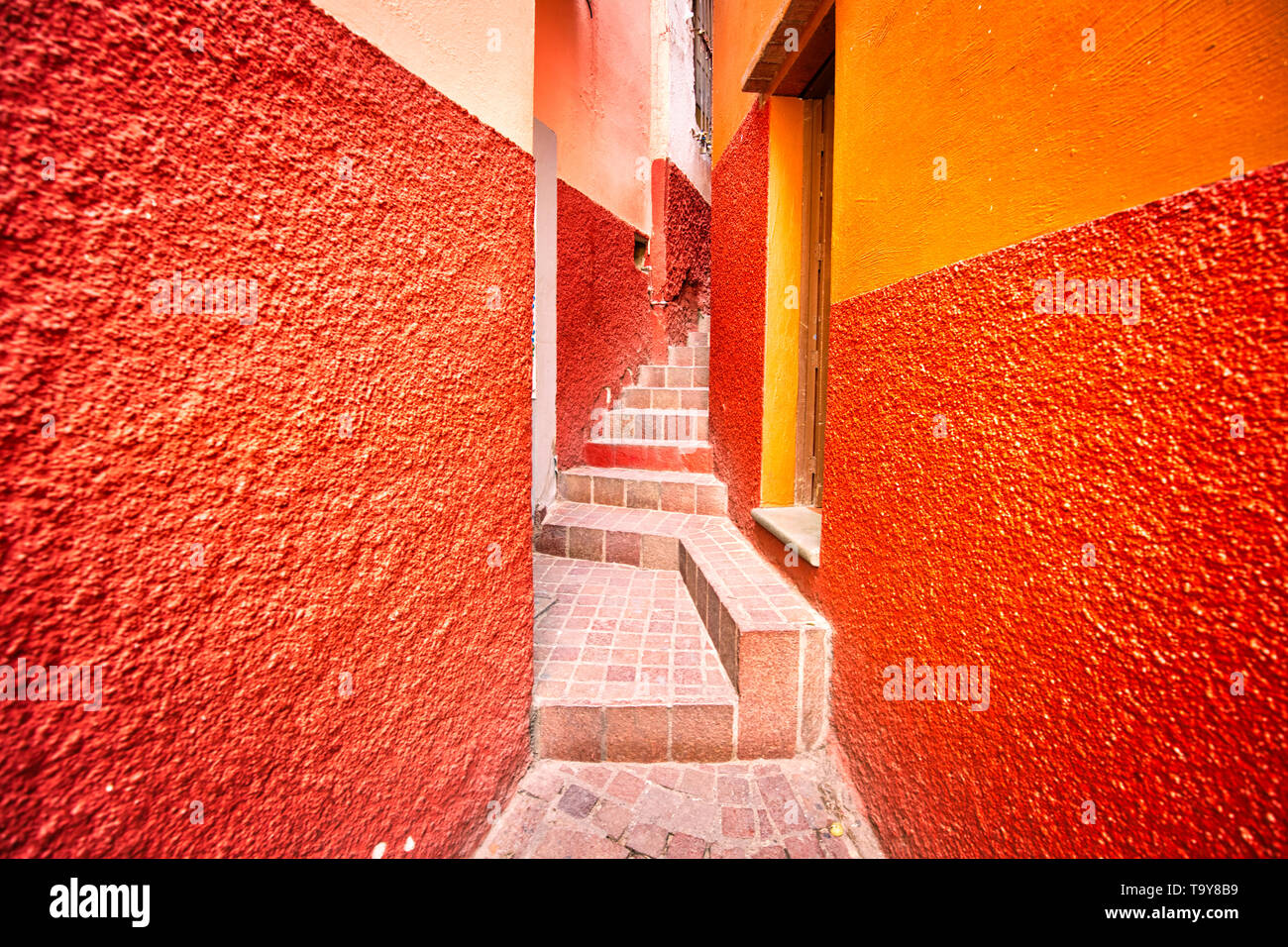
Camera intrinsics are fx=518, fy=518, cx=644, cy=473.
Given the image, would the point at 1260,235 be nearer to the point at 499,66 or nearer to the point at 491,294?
the point at 491,294

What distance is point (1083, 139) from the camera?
108cm

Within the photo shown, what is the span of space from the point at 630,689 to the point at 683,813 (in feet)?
1.71

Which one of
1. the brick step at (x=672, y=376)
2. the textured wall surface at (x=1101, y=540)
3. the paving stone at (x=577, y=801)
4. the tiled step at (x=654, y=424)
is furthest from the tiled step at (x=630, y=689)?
the brick step at (x=672, y=376)

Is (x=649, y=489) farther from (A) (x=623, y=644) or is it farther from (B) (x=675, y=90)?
(B) (x=675, y=90)

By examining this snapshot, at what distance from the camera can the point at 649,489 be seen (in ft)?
14.0

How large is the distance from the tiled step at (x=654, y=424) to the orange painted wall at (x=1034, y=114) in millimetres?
2692

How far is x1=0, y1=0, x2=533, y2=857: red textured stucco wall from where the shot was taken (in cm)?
86

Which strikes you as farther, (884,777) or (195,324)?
(884,777)

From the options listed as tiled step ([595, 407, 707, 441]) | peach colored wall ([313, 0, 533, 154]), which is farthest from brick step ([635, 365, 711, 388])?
peach colored wall ([313, 0, 533, 154])

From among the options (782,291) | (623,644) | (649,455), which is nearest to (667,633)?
(623,644)

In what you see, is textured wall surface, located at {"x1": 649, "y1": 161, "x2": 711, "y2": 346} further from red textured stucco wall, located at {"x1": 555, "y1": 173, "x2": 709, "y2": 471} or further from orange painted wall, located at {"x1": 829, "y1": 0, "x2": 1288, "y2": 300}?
A: orange painted wall, located at {"x1": 829, "y1": 0, "x2": 1288, "y2": 300}

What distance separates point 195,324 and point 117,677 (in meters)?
0.68

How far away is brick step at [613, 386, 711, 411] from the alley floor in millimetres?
3384

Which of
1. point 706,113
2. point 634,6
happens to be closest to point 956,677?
point 634,6
